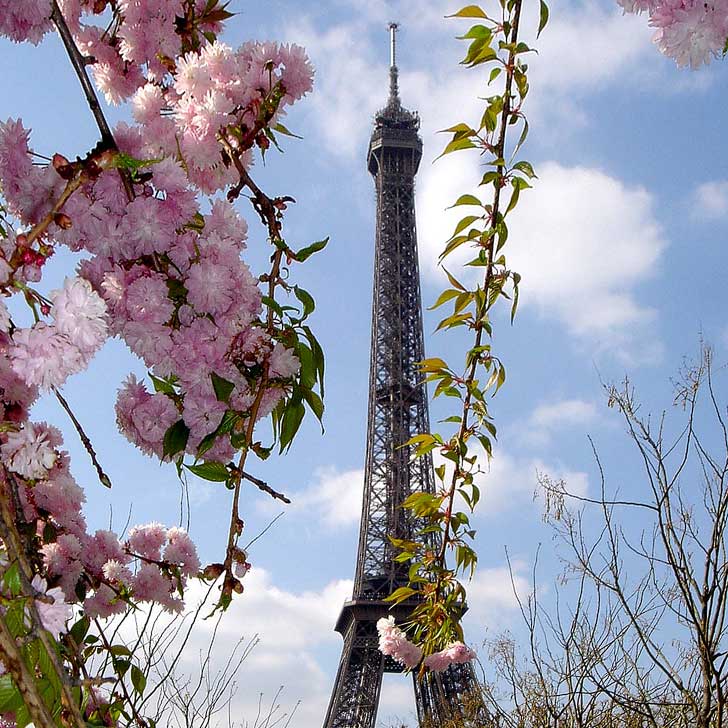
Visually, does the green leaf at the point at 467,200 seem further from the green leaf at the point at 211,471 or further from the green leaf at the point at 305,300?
the green leaf at the point at 211,471

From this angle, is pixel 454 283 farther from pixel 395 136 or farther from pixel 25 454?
pixel 395 136

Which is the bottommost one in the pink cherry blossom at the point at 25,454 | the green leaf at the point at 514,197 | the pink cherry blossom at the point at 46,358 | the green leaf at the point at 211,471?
the pink cherry blossom at the point at 25,454

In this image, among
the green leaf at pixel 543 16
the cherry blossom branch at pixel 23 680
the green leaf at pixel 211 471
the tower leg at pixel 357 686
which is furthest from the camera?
the tower leg at pixel 357 686

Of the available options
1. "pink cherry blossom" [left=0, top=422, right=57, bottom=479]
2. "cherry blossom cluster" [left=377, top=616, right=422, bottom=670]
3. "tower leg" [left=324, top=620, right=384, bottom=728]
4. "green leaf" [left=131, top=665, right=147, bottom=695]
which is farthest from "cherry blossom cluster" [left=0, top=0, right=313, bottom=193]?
"tower leg" [left=324, top=620, right=384, bottom=728]

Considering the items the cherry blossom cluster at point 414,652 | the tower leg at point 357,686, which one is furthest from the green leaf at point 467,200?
the tower leg at point 357,686

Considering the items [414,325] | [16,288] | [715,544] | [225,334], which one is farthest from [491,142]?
[414,325]
